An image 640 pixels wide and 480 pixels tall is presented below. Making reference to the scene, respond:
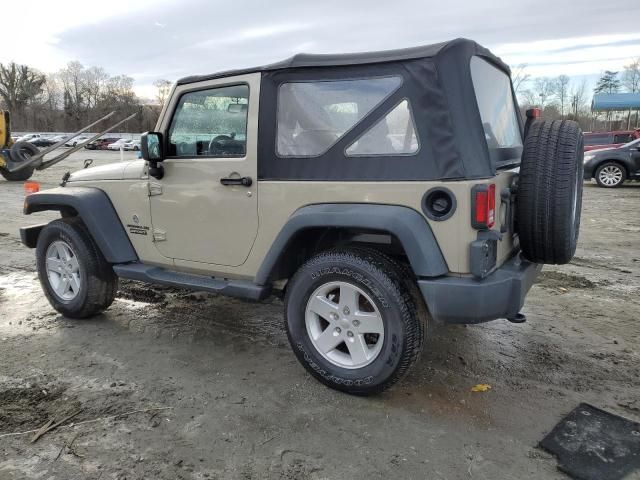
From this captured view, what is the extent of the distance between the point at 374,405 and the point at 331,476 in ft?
2.36

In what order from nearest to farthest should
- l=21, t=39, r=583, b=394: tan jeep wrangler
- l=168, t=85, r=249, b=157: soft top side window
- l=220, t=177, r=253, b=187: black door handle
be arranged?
l=21, t=39, r=583, b=394: tan jeep wrangler → l=220, t=177, r=253, b=187: black door handle → l=168, t=85, r=249, b=157: soft top side window

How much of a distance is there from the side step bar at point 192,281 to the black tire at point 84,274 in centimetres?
21

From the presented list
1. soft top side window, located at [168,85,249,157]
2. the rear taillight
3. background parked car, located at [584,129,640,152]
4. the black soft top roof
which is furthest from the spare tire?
background parked car, located at [584,129,640,152]

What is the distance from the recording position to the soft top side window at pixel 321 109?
3.09 metres

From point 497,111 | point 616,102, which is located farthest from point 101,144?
point 497,111

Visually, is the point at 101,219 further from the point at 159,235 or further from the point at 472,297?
the point at 472,297

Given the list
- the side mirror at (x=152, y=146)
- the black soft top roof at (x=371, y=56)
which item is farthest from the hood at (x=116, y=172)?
the black soft top roof at (x=371, y=56)

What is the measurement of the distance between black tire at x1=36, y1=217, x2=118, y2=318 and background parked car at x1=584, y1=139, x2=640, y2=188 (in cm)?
1437

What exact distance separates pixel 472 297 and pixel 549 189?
2.68 feet

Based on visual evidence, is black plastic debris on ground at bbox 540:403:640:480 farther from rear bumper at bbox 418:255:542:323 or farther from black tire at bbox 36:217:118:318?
black tire at bbox 36:217:118:318

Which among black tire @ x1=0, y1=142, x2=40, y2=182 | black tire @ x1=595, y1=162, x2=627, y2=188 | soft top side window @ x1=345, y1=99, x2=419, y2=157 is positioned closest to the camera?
soft top side window @ x1=345, y1=99, x2=419, y2=157

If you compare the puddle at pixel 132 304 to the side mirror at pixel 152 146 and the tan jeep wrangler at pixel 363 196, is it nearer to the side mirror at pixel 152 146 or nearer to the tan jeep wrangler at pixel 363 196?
the tan jeep wrangler at pixel 363 196

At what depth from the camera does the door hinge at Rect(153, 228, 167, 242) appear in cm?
404

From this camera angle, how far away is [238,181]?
350cm
